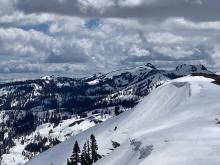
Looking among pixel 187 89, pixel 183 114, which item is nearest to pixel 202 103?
pixel 183 114

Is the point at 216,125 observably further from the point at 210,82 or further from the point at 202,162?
Answer: the point at 210,82

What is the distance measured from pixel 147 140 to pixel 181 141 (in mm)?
11914

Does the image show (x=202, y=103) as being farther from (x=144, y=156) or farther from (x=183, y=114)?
(x=144, y=156)

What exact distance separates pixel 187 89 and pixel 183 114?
57.8 meters

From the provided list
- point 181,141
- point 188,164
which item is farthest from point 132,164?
point 188,164

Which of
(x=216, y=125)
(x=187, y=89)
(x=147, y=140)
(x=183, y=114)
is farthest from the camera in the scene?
(x=187, y=89)

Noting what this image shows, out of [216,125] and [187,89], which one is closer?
[216,125]

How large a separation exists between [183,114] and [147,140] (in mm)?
49260

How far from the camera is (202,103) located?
15175cm

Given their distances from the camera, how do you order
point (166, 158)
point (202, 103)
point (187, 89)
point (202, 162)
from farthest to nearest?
point (187, 89)
point (202, 103)
point (166, 158)
point (202, 162)

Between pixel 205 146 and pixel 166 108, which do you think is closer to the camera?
pixel 205 146

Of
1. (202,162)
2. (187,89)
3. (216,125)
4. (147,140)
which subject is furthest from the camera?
(187,89)

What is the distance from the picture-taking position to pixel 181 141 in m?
79.4

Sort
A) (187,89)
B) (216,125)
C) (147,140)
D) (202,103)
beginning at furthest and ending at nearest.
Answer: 1. (187,89)
2. (202,103)
3. (216,125)
4. (147,140)
